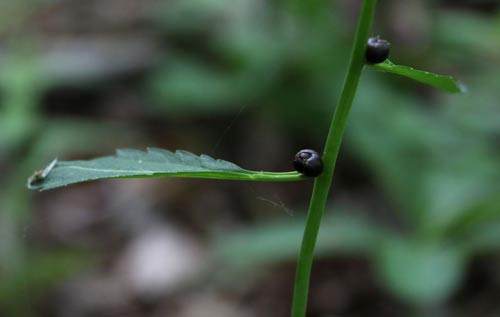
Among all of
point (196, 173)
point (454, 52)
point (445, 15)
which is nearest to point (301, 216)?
point (454, 52)

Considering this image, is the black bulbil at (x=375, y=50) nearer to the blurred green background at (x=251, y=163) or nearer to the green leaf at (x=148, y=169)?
the green leaf at (x=148, y=169)

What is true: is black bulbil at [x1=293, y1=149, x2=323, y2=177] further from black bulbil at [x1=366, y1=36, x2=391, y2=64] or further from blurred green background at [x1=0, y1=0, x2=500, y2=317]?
blurred green background at [x1=0, y1=0, x2=500, y2=317]

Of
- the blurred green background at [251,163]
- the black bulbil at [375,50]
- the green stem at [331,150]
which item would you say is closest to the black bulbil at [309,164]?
the green stem at [331,150]

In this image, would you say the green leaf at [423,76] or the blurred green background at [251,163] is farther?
the blurred green background at [251,163]

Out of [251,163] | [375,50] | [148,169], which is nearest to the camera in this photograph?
[375,50]

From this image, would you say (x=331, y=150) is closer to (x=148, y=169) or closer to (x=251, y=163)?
(x=148, y=169)

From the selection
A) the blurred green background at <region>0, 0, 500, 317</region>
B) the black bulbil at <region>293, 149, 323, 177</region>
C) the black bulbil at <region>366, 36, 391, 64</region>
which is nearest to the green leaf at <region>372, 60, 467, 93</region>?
the black bulbil at <region>366, 36, 391, 64</region>

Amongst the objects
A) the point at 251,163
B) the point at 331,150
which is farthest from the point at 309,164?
the point at 251,163
